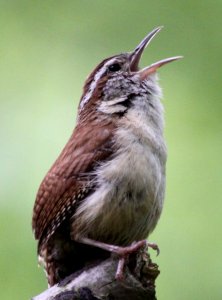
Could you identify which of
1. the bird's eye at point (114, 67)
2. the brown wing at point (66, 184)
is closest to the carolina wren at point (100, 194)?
the brown wing at point (66, 184)

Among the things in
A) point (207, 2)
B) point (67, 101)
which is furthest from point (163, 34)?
point (67, 101)

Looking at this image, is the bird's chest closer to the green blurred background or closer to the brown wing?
the brown wing

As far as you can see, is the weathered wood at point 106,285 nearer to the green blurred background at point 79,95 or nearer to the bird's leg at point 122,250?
the bird's leg at point 122,250

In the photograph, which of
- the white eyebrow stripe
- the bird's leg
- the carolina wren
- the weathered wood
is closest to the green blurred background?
the white eyebrow stripe

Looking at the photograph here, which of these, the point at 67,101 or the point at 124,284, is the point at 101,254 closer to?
the point at 124,284

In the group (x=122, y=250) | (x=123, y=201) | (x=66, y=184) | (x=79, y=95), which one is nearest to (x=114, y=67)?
(x=79, y=95)

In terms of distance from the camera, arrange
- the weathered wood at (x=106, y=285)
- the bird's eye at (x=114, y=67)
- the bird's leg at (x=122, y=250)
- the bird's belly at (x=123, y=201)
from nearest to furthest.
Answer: the weathered wood at (x=106, y=285) < the bird's leg at (x=122, y=250) < the bird's belly at (x=123, y=201) < the bird's eye at (x=114, y=67)
